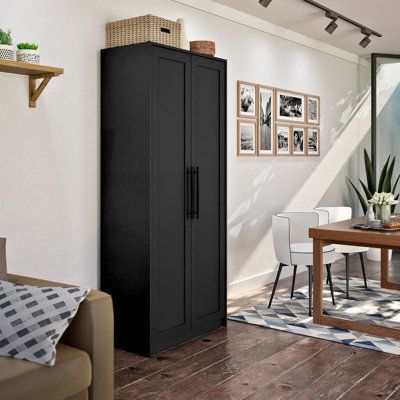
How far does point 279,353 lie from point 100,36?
8.18ft

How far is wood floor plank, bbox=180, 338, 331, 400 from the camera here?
3109 mm


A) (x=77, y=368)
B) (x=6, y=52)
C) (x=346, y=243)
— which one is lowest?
(x=77, y=368)

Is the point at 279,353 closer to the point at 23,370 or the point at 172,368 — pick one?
the point at 172,368

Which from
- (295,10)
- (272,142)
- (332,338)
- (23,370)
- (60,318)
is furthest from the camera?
(272,142)

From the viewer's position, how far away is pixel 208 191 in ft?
13.5

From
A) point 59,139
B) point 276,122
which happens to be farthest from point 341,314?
point 59,139

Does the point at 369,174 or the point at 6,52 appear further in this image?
the point at 369,174

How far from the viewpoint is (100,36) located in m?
3.94

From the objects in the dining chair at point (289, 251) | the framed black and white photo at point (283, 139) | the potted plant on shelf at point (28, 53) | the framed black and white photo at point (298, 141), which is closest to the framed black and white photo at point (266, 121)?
the framed black and white photo at point (283, 139)

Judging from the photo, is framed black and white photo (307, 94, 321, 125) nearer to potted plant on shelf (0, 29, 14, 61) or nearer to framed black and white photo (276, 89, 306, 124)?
framed black and white photo (276, 89, 306, 124)

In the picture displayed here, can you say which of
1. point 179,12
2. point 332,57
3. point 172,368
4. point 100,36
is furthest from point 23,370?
point 332,57

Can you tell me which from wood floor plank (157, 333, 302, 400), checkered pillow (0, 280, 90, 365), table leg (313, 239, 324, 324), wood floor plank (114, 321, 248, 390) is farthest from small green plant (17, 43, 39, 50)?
table leg (313, 239, 324, 324)

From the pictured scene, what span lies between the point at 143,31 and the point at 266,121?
7.52 feet

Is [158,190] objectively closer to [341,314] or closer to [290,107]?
[341,314]
